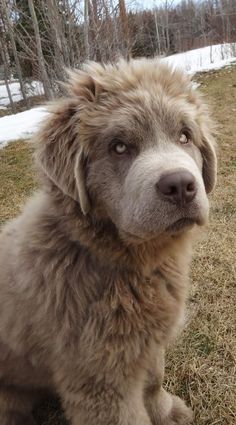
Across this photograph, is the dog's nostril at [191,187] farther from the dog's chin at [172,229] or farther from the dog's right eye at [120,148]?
the dog's right eye at [120,148]

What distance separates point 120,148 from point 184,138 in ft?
1.04

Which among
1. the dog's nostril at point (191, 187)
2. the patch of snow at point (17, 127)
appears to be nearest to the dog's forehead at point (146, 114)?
the dog's nostril at point (191, 187)

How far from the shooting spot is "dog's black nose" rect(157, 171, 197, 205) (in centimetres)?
171

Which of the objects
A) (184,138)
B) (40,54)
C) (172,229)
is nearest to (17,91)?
(40,54)

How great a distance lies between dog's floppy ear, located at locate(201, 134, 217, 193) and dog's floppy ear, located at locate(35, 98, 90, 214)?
637 mm

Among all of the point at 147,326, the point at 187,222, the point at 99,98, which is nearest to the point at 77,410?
the point at 147,326

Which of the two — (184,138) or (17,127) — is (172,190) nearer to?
(184,138)

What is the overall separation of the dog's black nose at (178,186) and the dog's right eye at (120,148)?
0.29m

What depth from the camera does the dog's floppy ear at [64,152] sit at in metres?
2.00

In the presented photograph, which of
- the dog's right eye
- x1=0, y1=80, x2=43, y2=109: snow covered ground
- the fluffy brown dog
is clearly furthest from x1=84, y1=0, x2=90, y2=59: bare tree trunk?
x1=0, y1=80, x2=43, y2=109: snow covered ground

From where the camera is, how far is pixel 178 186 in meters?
1.71

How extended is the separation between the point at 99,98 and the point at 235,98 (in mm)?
9475

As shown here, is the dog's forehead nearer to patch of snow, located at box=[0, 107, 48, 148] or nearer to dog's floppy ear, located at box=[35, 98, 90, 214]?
dog's floppy ear, located at box=[35, 98, 90, 214]

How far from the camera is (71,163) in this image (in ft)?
6.63
